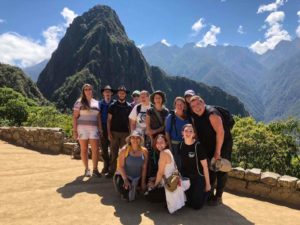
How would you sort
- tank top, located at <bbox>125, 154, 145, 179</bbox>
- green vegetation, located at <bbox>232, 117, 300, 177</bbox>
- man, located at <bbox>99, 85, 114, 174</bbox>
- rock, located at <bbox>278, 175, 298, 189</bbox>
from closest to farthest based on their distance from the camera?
tank top, located at <bbox>125, 154, 145, 179</bbox> → rock, located at <bbox>278, 175, 298, 189</bbox> → man, located at <bbox>99, 85, 114, 174</bbox> → green vegetation, located at <bbox>232, 117, 300, 177</bbox>

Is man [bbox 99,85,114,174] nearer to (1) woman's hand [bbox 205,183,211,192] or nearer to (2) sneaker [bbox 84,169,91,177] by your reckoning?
(2) sneaker [bbox 84,169,91,177]

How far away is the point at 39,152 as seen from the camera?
37.0ft

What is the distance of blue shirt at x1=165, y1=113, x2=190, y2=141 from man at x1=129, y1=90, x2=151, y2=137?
0.75 metres

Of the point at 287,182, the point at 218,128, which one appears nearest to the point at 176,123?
the point at 218,128

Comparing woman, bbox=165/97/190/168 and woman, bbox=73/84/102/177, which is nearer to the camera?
woman, bbox=165/97/190/168

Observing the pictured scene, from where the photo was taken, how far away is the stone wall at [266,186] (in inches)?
270

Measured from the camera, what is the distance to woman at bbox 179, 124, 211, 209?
587cm

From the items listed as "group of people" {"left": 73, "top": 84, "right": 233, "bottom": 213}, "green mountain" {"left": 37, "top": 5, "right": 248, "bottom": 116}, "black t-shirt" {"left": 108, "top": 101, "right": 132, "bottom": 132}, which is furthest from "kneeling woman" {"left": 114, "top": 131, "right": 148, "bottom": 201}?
"green mountain" {"left": 37, "top": 5, "right": 248, "bottom": 116}

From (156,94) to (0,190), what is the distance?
10.5 ft

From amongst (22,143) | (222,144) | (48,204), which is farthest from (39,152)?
(222,144)

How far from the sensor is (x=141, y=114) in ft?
22.8

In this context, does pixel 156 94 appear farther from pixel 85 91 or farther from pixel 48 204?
pixel 48 204

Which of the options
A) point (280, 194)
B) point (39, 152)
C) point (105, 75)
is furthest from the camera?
point (105, 75)

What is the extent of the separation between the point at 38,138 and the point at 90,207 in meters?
6.66
